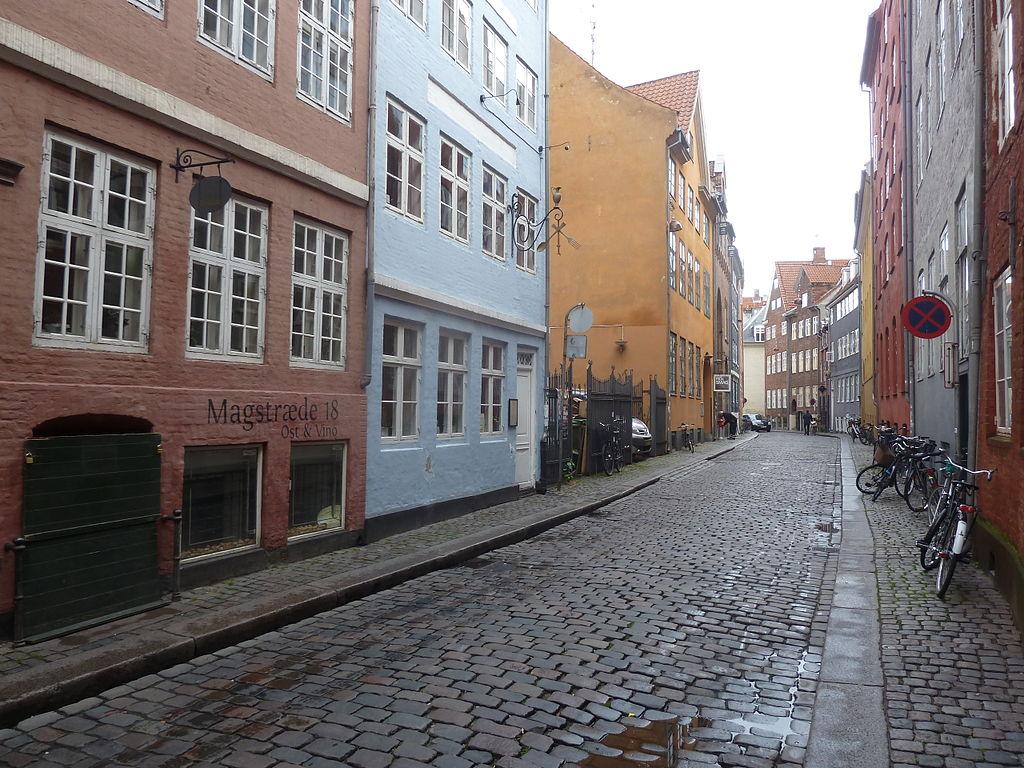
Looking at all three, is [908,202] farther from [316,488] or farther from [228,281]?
[228,281]

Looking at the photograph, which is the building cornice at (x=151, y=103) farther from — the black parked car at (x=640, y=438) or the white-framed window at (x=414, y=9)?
the black parked car at (x=640, y=438)

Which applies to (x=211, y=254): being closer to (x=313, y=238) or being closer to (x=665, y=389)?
(x=313, y=238)

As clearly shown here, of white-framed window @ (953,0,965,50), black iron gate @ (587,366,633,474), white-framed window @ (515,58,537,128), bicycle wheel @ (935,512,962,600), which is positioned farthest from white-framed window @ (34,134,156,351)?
black iron gate @ (587,366,633,474)

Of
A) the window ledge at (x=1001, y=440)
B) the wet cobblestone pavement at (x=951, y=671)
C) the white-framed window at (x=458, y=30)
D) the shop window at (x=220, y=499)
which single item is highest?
the white-framed window at (x=458, y=30)

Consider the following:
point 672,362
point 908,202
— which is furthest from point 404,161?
point 672,362

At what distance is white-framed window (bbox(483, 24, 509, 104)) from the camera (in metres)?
13.7

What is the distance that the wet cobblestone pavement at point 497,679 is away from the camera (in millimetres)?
4047

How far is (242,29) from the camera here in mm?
7980

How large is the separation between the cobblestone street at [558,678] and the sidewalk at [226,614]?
0.12 m

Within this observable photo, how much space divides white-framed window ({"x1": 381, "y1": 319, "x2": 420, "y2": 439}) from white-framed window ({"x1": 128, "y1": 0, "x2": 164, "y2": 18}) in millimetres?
4411

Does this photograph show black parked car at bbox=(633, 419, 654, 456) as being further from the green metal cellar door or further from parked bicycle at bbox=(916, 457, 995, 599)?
the green metal cellar door

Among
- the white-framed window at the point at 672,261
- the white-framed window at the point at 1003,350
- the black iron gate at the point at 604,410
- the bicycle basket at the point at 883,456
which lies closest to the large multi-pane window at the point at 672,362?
the white-framed window at the point at 672,261

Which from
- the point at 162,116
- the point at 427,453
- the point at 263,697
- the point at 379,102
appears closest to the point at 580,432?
the point at 427,453

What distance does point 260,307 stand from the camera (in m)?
8.18
